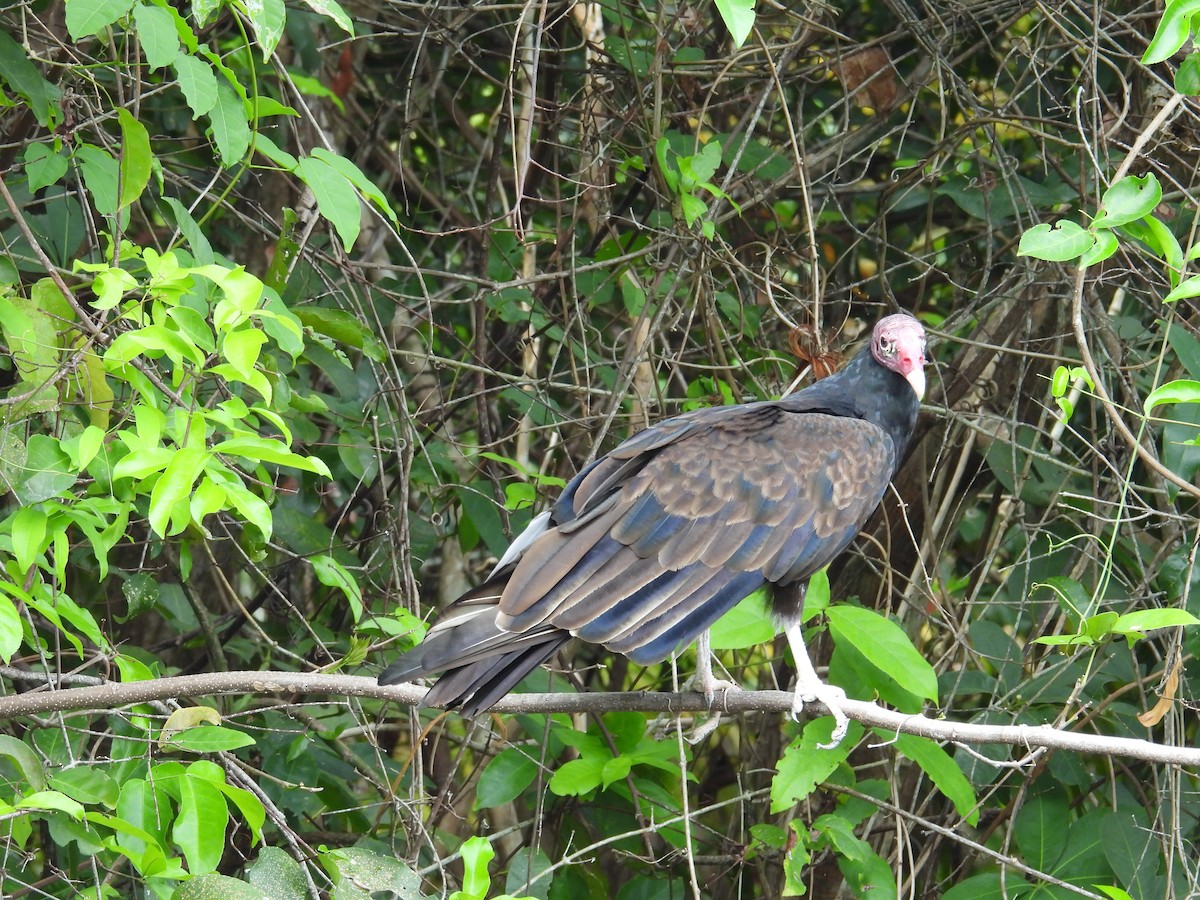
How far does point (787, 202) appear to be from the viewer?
4.55 m

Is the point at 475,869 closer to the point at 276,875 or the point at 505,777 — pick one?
the point at 276,875

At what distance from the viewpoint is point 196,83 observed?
229cm

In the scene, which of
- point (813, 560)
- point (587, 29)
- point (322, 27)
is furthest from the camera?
point (322, 27)

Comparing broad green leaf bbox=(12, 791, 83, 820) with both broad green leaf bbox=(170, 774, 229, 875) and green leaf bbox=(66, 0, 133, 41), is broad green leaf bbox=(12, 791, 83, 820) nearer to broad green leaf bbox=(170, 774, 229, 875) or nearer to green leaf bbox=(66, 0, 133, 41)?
broad green leaf bbox=(170, 774, 229, 875)

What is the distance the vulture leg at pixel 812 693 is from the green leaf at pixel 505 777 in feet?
2.49

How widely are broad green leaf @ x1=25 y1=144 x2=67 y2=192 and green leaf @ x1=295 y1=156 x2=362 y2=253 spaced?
518mm

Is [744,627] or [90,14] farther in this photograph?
[744,627]

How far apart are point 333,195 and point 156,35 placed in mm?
430

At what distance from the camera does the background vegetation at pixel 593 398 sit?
245 cm

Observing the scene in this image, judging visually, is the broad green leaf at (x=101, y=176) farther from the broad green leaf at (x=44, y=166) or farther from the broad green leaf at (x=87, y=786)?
the broad green leaf at (x=87, y=786)

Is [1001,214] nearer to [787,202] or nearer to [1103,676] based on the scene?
[787,202]

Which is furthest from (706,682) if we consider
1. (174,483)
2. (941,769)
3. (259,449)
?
(174,483)

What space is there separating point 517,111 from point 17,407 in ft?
7.26

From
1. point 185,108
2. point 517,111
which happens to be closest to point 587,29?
point 517,111
